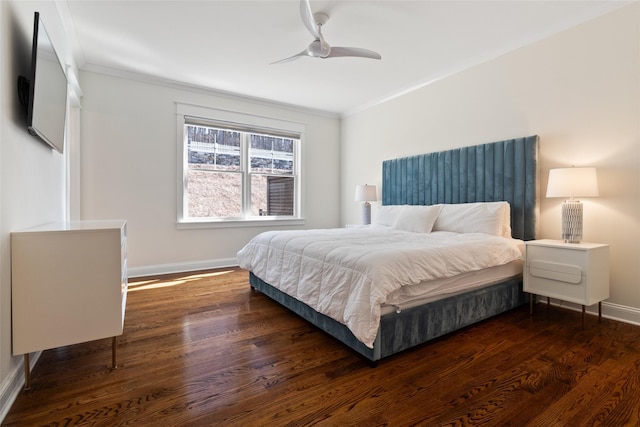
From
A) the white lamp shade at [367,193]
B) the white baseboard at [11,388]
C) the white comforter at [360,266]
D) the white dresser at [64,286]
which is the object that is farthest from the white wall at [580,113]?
the white baseboard at [11,388]

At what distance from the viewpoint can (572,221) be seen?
8.50 feet

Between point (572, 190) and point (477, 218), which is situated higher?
point (572, 190)

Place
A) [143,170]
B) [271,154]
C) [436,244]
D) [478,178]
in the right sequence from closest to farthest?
1. [436,244]
2. [478,178]
3. [143,170]
4. [271,154]

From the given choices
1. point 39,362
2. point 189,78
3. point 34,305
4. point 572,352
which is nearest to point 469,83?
point 572,352

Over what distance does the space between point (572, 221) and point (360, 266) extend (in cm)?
203

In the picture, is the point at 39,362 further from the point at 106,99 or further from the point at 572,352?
the point at 572,352

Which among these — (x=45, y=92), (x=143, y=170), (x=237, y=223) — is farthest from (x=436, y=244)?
(x=143, y=170)

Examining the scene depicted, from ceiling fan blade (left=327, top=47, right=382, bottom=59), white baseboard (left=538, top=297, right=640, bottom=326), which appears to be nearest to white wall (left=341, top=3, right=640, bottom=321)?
white baseboard (left=538, top=297, right=640, bottom=326)

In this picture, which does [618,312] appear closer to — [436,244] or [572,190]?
[572,190]

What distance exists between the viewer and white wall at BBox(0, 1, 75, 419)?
4.78ft

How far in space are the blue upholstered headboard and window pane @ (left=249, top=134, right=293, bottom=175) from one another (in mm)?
1808

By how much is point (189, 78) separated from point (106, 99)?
3.40ft

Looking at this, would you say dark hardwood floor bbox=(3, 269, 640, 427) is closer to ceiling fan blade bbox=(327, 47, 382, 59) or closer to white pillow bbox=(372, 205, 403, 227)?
white pillow bbox=(372, 205, 403, 227)

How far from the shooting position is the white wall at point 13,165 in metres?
1.46
